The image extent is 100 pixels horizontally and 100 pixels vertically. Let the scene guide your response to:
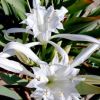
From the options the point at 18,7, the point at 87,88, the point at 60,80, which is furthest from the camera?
the point at 18,7

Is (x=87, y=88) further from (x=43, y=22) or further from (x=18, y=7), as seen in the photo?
(x=18, y=7)

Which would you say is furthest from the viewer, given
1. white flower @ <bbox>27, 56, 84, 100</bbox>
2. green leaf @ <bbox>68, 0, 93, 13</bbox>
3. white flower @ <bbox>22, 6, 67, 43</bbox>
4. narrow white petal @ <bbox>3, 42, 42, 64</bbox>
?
green leaf @ <bbox>68, 0, 93, 13</bbox>

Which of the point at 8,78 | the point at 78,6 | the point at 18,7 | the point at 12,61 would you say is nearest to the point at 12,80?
the point at 8,78

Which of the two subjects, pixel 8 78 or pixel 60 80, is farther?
pixel 8 78

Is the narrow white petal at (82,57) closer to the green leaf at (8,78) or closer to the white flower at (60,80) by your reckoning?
the white flower at (60,80)

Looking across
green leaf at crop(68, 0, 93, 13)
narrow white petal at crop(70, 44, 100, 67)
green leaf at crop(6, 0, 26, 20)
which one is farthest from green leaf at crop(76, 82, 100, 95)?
green leaf at crop(6, 0, 26, 20)

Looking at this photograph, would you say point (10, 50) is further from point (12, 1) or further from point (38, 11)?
point (12, 1)

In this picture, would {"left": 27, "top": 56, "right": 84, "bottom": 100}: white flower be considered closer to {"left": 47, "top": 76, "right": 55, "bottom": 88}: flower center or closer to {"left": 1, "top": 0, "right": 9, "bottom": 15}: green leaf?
{"left": 47, "top": 76, "right": 55, "bottom": 88}: flower center

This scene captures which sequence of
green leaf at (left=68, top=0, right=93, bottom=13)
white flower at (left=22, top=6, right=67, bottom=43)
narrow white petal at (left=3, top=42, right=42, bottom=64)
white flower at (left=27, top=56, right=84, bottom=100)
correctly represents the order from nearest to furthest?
white flower at (left=27, top=56, right=84, bottom=100) < narrow white petal at (left=3, top=42, right=42, bottom=64) < white flower at (left=22, top=6, right=67, bottom=43) < green leaf at (left=68, top=0, right=93, bottom=13)

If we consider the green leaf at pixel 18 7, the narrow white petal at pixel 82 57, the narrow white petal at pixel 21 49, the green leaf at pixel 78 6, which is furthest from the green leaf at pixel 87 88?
the green leaf at pixel 18 7

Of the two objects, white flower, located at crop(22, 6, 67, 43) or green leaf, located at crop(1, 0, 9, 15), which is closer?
white flower, located at crop(22, 6, 67, 43)
